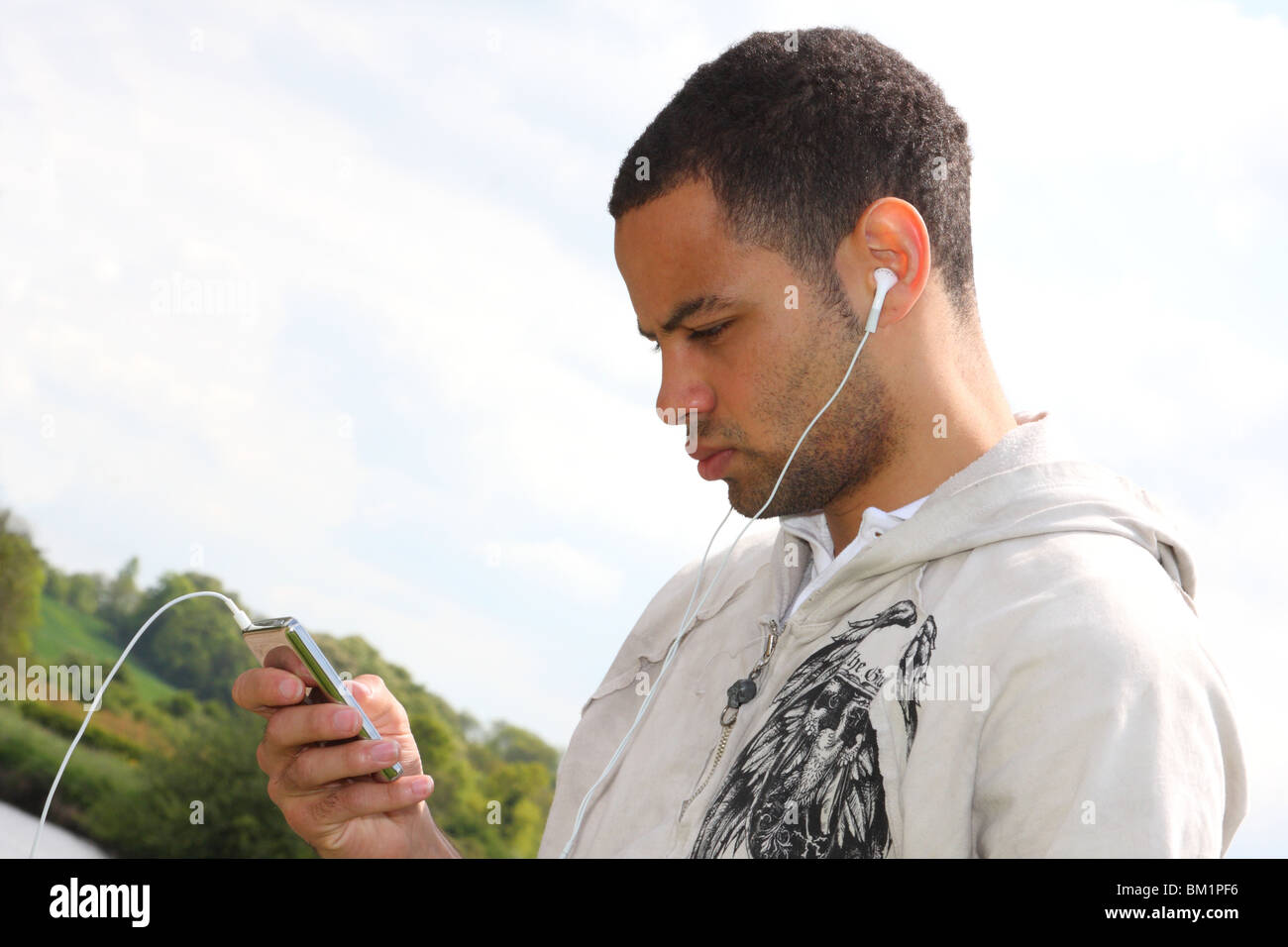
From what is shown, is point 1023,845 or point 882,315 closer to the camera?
point 1023,845

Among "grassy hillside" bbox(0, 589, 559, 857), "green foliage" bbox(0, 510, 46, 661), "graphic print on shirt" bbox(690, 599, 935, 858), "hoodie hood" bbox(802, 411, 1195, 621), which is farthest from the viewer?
"green foliage" bbox(0, 510, 46, 661)

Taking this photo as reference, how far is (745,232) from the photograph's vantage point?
1.74m

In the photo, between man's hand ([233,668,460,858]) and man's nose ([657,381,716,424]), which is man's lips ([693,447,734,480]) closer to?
man's nose ([657,381,716,424])

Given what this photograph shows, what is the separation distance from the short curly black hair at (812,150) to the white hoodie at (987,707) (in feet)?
1.34

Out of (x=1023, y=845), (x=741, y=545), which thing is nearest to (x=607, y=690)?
(x=741, y=545)

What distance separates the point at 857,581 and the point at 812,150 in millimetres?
718

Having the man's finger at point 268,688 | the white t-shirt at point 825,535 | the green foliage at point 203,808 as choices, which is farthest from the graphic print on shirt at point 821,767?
the green foliage at point 203,808

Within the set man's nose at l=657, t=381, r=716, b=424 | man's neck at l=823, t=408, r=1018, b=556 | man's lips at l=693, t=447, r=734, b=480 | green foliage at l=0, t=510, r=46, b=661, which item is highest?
green foliage at l=0, t=510, r=46, b=661

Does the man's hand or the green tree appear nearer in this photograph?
the man's hand

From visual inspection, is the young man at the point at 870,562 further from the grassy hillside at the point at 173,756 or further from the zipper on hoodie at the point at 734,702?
the grassy hillside at the point at 173,756

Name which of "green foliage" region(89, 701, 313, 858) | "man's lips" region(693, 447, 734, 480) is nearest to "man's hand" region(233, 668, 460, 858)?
"man's lips" region(693, 447, 734, 480)

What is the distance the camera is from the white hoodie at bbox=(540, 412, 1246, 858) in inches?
49.3
